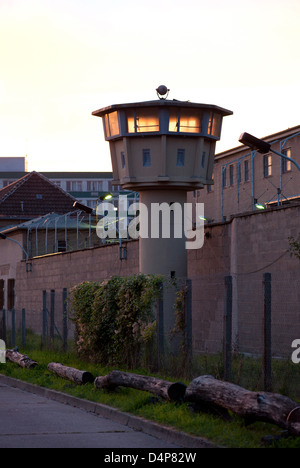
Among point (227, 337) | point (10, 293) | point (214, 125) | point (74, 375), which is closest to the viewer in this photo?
point (227, 337)

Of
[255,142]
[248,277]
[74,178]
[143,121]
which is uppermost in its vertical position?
[74,178]

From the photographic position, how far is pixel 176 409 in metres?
12.3

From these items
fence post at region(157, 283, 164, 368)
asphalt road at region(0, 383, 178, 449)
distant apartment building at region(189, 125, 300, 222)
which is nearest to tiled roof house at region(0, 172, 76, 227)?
distant apartment building at region(189, 125, 300, 222)

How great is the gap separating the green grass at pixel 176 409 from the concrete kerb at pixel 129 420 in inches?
5.1

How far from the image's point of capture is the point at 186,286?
56.5 feet

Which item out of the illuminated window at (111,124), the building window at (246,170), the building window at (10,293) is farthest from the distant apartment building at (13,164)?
the illuminated window at (111,124)

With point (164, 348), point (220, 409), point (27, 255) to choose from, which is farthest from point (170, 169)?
point (27, 255)

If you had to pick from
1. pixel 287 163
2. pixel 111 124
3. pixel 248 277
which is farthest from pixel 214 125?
pixel 287 163

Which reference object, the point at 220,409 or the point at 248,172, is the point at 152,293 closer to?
the point at 220,409

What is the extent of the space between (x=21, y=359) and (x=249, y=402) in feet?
41.5

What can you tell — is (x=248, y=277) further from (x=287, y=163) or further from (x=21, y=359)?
(x=287, y=163)

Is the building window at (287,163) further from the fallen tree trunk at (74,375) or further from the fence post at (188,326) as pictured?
the fence post at (188,326)

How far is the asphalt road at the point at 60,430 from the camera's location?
10.6 m
